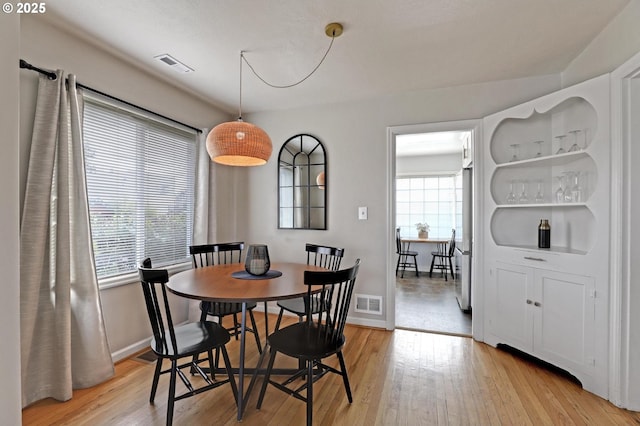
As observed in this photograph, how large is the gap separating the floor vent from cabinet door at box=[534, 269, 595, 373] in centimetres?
138

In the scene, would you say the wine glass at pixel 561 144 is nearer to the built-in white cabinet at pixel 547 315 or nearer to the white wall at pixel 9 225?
the built-in white cabinet at pixel 547 315

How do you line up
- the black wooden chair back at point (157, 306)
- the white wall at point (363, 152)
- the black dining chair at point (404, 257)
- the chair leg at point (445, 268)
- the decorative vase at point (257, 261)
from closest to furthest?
the black wooden chair back at point (157, 306) < the decorative vase at point (257, 261) < the white wall at point (363, 152) < the chair leg at point (445, 268) < the black dining chair at point (404, 257)

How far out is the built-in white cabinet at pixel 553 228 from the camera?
205cm

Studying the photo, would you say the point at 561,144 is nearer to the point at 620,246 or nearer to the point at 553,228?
the point at 553,228

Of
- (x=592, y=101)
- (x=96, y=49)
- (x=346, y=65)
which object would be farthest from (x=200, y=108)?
(x=592, y=101)

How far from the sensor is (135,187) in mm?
2668

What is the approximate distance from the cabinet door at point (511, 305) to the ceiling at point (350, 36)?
5.78 feet

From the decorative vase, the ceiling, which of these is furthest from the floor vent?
the ceiling

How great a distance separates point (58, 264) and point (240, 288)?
1.23 meters

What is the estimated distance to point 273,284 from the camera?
2000 millimetres

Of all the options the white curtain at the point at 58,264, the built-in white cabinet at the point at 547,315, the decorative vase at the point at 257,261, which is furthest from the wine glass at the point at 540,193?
the white curtain at the point at 58,264

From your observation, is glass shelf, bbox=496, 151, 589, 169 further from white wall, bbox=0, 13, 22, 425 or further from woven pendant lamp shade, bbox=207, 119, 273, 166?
white wall, bbox=0, 13, 22, 425

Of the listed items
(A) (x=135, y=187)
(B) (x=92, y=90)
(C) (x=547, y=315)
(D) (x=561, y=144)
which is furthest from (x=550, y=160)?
(B) (x=92, y=90)

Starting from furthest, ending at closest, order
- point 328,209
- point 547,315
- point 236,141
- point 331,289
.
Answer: point 328,209
point 547,315
point 236,141
point 331,289
